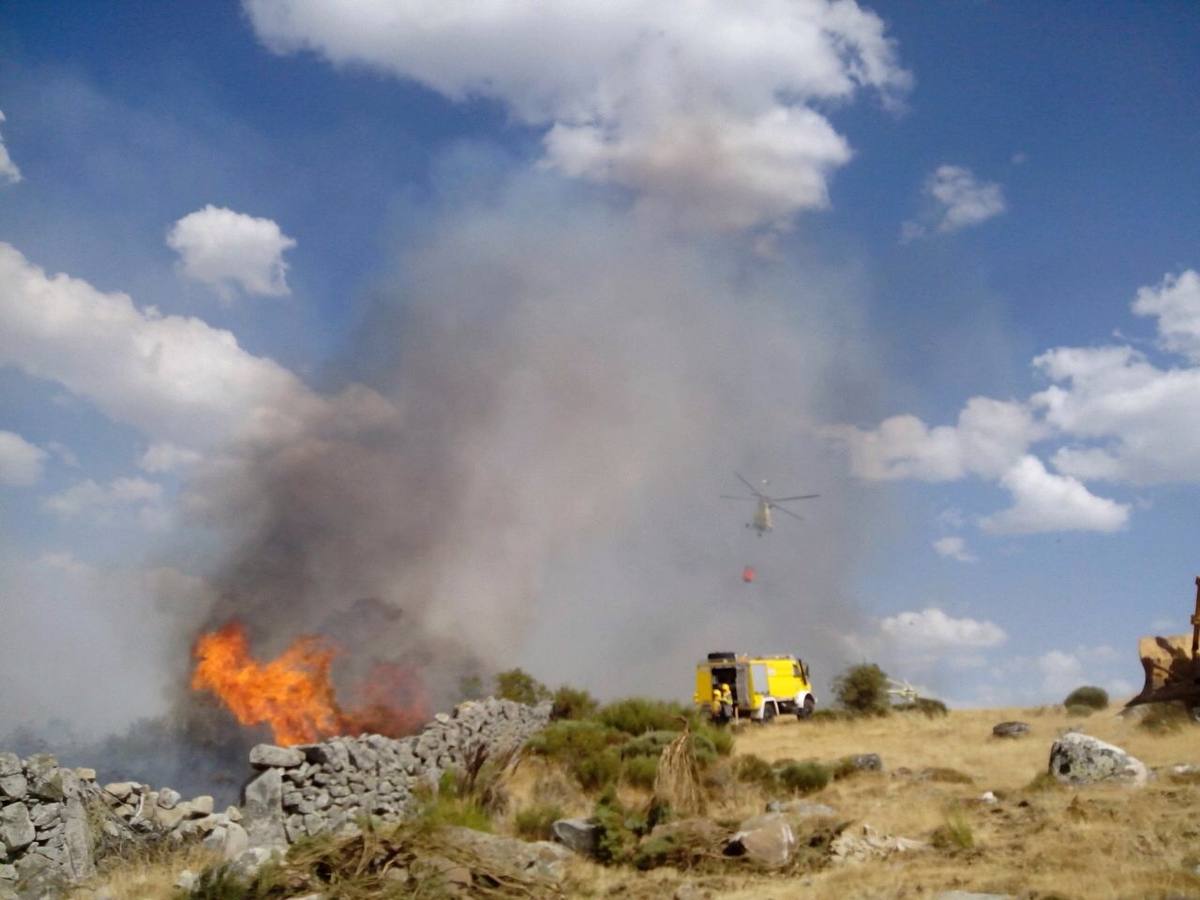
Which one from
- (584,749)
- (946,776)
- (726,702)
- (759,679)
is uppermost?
(759,679)

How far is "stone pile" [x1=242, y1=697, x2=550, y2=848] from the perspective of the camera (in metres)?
15.1

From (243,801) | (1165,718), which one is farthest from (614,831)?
(1165,718)

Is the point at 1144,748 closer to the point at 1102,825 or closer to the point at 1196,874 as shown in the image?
the point at 1102,825

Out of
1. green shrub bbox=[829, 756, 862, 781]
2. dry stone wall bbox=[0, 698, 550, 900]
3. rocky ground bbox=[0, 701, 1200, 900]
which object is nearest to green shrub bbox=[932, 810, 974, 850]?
rocky ground bbox=[0, 701, 1200, 900]

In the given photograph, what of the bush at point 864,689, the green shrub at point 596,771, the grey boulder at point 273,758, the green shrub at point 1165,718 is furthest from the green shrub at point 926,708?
the grey boulder at point 273,758

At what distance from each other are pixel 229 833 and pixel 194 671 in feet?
36.5

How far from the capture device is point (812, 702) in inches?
1619

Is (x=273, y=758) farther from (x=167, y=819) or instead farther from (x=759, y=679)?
(x=759, y=679)

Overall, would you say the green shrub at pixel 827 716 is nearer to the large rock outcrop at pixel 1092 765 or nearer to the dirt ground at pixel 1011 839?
the dirt ground at pixel 1011 839

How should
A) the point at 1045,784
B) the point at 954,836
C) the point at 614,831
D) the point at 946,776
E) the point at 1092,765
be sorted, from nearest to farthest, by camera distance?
1. the point at 954,836
2. the point at 614,831
3. the point at 1045,784
4. the point at 1092,765
5. the point at 946,776

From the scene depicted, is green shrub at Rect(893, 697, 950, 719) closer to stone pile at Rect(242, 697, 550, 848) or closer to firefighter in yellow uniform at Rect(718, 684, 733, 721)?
firefighter in yellow uniform at Rect(718, 684, 733, 721)

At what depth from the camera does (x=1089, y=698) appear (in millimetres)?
41438

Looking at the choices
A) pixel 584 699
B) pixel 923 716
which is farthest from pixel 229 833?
pixel 923 716

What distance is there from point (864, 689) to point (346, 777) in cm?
3538
